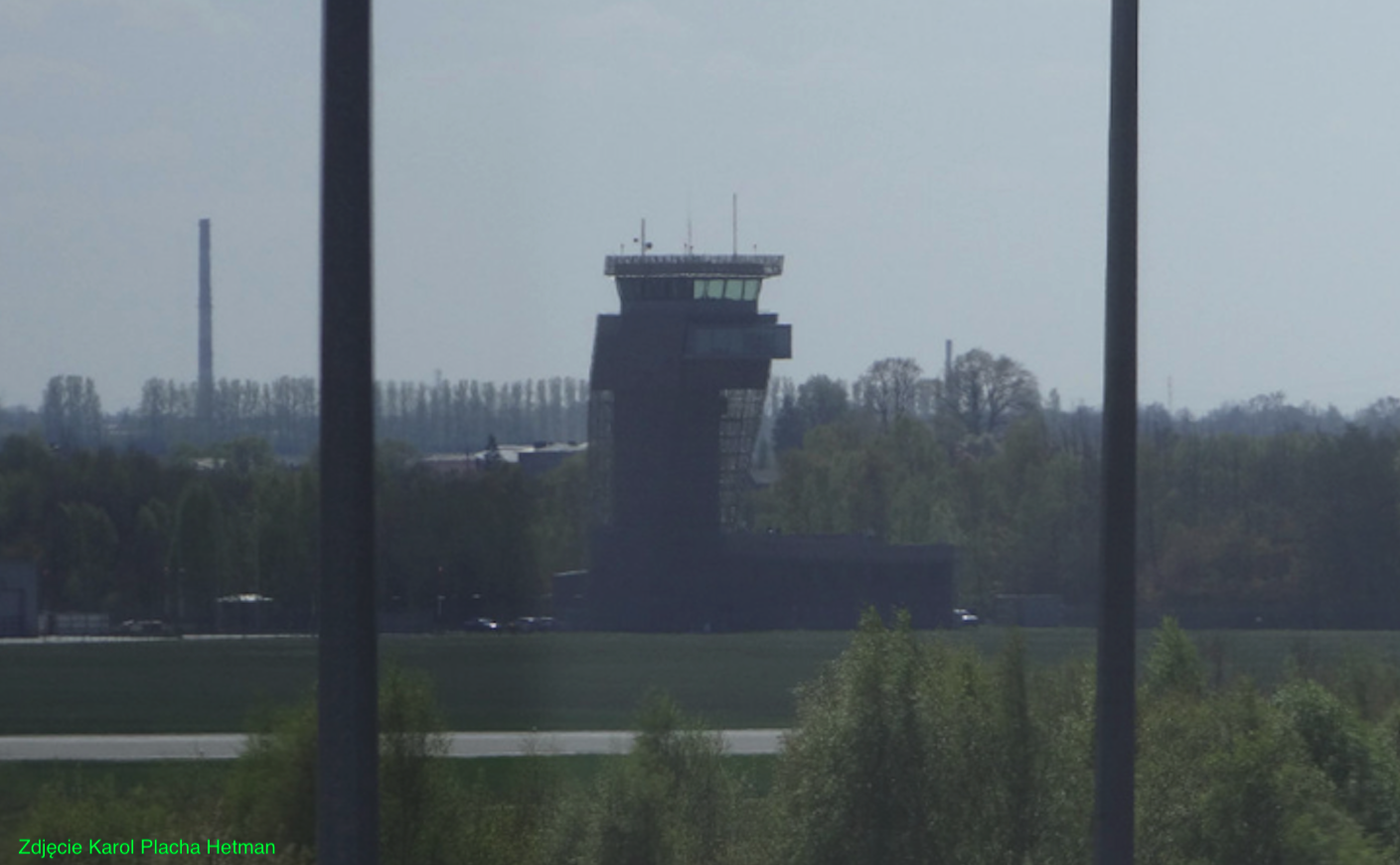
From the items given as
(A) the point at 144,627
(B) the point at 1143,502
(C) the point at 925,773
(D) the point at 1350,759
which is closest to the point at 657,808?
(C) the point at 925,773

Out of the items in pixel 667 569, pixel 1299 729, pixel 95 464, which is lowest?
pixel 667 569

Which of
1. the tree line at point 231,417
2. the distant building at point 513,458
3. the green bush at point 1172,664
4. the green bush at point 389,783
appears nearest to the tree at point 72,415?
the tree line at point 231,417

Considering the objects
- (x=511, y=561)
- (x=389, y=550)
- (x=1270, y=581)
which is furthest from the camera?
(x=1270, y=581)

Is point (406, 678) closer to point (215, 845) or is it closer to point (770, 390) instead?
point (215, 845)

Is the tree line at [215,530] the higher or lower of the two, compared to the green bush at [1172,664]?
higher

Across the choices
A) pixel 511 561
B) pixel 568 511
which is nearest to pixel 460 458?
pixel 511 561

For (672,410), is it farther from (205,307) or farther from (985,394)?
(205,307)

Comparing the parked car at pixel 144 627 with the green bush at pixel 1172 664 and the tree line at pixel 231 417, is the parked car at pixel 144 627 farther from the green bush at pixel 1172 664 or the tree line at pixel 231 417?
the green bush at pixel 1172 664
